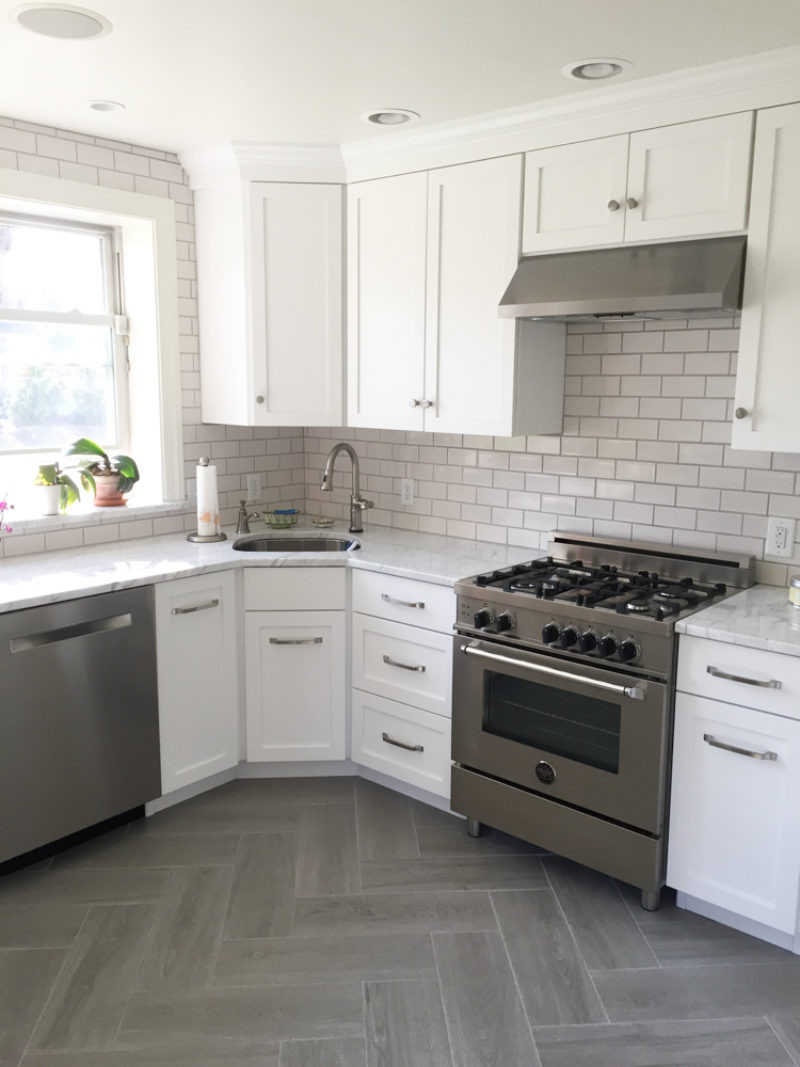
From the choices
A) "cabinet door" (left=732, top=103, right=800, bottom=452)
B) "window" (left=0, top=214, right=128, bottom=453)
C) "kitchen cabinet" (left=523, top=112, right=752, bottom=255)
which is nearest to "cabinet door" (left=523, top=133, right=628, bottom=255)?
"kitchen cabinet" (left=523, top=112, right=752, bottom=255)

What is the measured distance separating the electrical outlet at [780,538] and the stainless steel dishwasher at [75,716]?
2.09 metres

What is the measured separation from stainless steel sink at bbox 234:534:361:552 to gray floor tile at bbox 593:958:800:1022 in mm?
1985

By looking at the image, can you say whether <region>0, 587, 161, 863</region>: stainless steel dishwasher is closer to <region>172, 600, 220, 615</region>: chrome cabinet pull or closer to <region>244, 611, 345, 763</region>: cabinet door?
<region>172, 600, 220, 615</region>: chrome cabinet pull

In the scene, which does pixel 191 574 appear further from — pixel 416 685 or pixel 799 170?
pixel 799 170

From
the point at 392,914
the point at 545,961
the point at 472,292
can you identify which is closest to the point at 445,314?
the point at 472,292

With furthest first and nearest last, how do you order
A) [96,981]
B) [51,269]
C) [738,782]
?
[51,269]
[738,782]
[96,981]

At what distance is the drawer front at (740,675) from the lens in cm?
230

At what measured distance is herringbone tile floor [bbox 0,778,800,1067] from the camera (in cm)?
211

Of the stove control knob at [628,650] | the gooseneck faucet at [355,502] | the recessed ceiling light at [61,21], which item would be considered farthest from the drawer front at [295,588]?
the recessed ceiling light at [61,21]

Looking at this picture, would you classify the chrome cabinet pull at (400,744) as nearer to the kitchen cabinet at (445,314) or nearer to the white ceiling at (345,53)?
the kitchen cabinet at (445,314)

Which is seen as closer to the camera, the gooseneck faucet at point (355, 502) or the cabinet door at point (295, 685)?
the cabinet door at point (295, 685)

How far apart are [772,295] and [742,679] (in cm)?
109

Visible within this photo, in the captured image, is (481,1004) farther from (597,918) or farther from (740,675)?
(740,675)

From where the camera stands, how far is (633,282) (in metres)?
2.61
